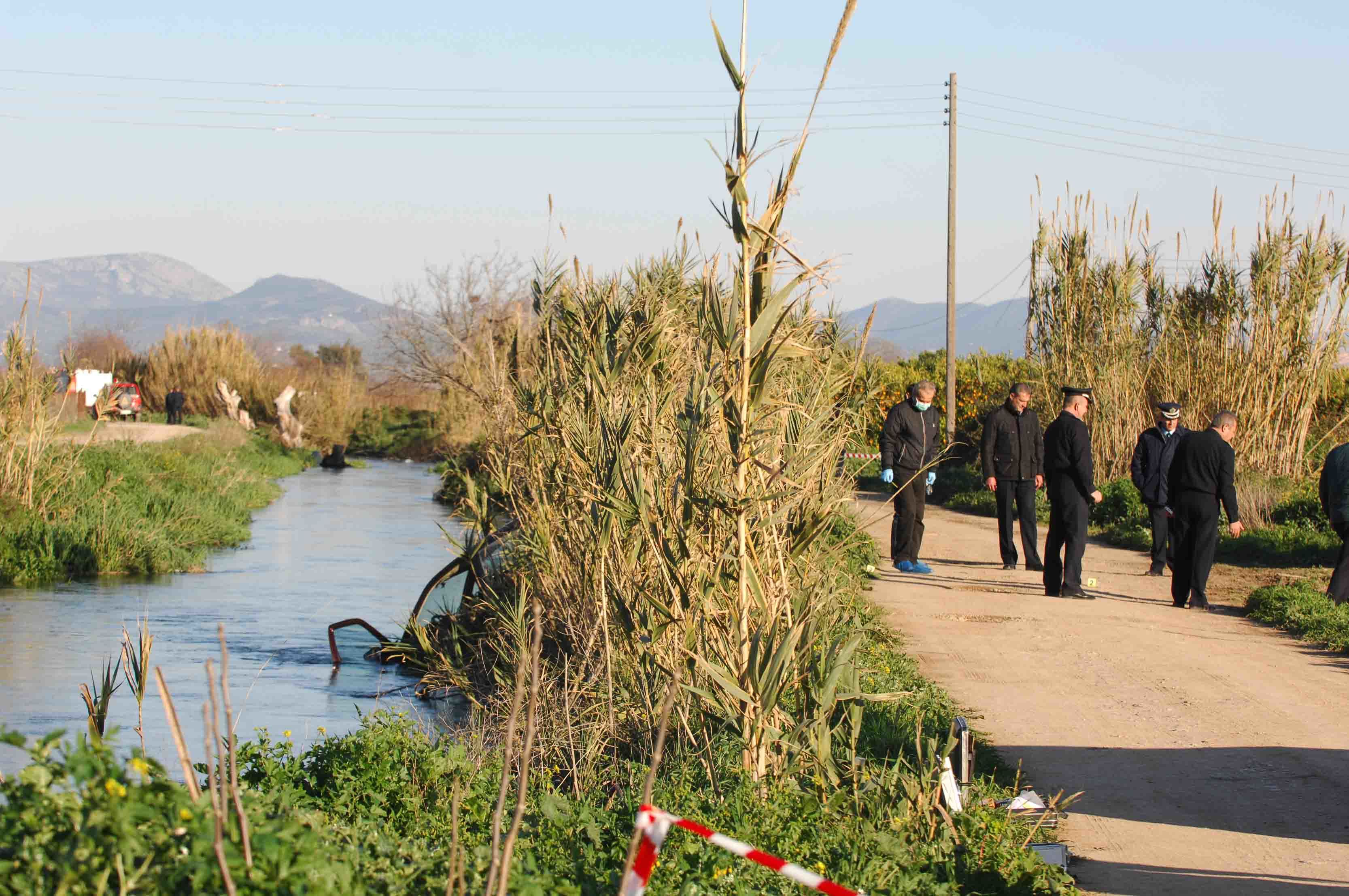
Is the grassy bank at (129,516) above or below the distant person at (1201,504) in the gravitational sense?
below

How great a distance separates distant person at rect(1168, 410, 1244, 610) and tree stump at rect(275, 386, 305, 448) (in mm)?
39511

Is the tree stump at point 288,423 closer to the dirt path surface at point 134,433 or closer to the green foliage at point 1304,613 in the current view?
the dirt path surface at point 134,433

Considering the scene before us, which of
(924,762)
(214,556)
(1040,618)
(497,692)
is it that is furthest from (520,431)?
(214,556)

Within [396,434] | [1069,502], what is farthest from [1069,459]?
[396,434]

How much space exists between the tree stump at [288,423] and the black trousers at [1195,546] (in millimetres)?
39500

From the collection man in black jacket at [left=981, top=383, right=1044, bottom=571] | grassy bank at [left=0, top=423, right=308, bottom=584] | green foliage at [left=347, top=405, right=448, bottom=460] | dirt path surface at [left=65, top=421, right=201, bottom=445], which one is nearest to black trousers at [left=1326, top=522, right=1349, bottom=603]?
man in black jacket at [left=981, top=383, right=1044, bottom=571]

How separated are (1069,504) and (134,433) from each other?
2767 cm

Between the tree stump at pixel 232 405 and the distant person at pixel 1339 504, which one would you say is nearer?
the distant person at pixel 1339 504

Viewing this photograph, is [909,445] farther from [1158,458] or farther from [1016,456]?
[1158,458]

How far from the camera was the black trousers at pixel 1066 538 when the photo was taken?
12.3 metres

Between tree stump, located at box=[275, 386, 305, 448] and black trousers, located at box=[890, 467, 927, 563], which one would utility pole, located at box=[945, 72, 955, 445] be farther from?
tree stump, located at box=[275, 386, 305, 448]

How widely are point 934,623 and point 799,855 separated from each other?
6244 mm

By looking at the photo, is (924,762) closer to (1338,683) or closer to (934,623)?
(1338,683)

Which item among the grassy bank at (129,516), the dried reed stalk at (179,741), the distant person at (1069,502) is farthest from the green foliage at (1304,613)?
the grassy bank at (129,516)
